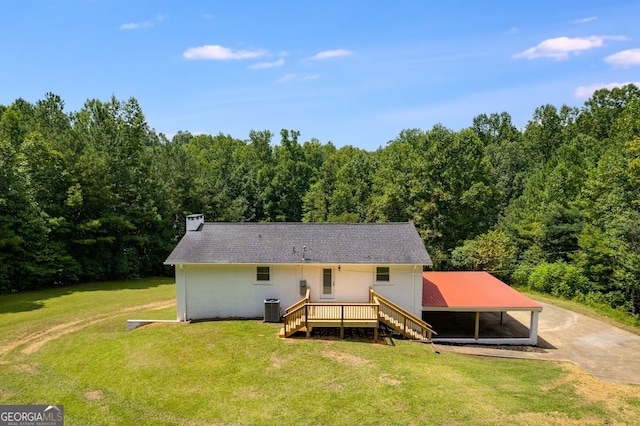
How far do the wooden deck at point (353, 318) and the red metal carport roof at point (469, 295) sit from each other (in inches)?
60.3

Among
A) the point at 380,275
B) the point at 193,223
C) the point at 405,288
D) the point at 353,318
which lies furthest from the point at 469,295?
the point at 193,223

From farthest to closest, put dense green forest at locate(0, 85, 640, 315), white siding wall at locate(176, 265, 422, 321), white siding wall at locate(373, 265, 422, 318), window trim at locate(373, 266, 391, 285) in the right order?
dense green forest at locate(0, 85, 640, 315), white siding wall at locate(176, 265, 422, 321), window trim at locate(373, 266, 391, 285), white siding wall at locate(373, 265, 422, 318)

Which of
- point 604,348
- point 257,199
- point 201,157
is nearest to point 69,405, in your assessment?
point 604,348

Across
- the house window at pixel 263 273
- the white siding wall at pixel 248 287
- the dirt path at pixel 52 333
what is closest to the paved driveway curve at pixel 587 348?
the white siding wall at pixel 248 287

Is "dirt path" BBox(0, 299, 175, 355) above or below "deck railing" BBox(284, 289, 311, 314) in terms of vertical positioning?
below

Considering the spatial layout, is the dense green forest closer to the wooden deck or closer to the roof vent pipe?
the roof vent pipe

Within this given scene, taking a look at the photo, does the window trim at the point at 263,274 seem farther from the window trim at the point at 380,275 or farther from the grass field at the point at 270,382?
the window trim at the point at 380,275

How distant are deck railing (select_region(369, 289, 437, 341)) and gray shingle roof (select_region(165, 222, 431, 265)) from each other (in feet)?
6.68

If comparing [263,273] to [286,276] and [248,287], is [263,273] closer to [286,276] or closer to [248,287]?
[248,287]

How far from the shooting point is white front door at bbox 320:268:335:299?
18.7 metres

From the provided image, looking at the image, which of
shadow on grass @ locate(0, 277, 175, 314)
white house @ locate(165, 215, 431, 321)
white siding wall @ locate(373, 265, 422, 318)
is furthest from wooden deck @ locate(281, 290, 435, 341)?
shadow on grass @ locate(0, 277, 175, 314)

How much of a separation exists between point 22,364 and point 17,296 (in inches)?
538

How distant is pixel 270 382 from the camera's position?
12.5 metres

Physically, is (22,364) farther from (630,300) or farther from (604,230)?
(604,230)
